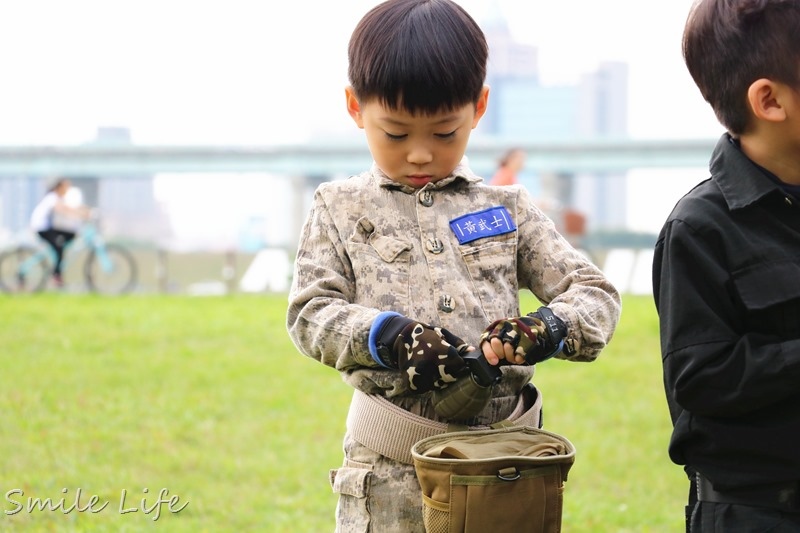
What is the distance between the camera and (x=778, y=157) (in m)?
1.98

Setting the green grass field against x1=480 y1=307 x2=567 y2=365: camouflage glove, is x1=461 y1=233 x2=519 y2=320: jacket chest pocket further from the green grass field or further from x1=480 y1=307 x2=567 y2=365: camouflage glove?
the green grass field

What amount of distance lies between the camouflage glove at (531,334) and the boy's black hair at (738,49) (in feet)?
1.58

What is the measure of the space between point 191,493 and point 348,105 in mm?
3242

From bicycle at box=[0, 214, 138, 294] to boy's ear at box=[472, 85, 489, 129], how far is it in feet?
45.6

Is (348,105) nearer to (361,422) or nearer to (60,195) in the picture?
(361,422)

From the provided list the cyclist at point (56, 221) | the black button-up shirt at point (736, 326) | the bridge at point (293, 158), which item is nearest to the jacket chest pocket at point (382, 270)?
the black button-up shirt at point (736, 326)

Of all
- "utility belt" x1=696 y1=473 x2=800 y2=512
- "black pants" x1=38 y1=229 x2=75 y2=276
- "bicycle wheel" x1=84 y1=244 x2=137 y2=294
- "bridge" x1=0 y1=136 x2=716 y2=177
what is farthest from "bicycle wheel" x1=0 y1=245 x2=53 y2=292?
"bridge" x1=0 y1=136 x2=716 y2=177

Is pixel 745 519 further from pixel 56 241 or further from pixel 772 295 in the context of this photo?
pixel 56 241

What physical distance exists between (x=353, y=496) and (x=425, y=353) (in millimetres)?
415

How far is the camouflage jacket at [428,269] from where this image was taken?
7.11ft

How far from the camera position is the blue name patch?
2254 mm

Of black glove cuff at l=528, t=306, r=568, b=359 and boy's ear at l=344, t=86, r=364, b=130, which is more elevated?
boy's ear at l=344, t=86, r=364, b=130

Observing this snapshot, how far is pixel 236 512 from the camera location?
483 cm

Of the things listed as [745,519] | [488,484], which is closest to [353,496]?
[488,484]
